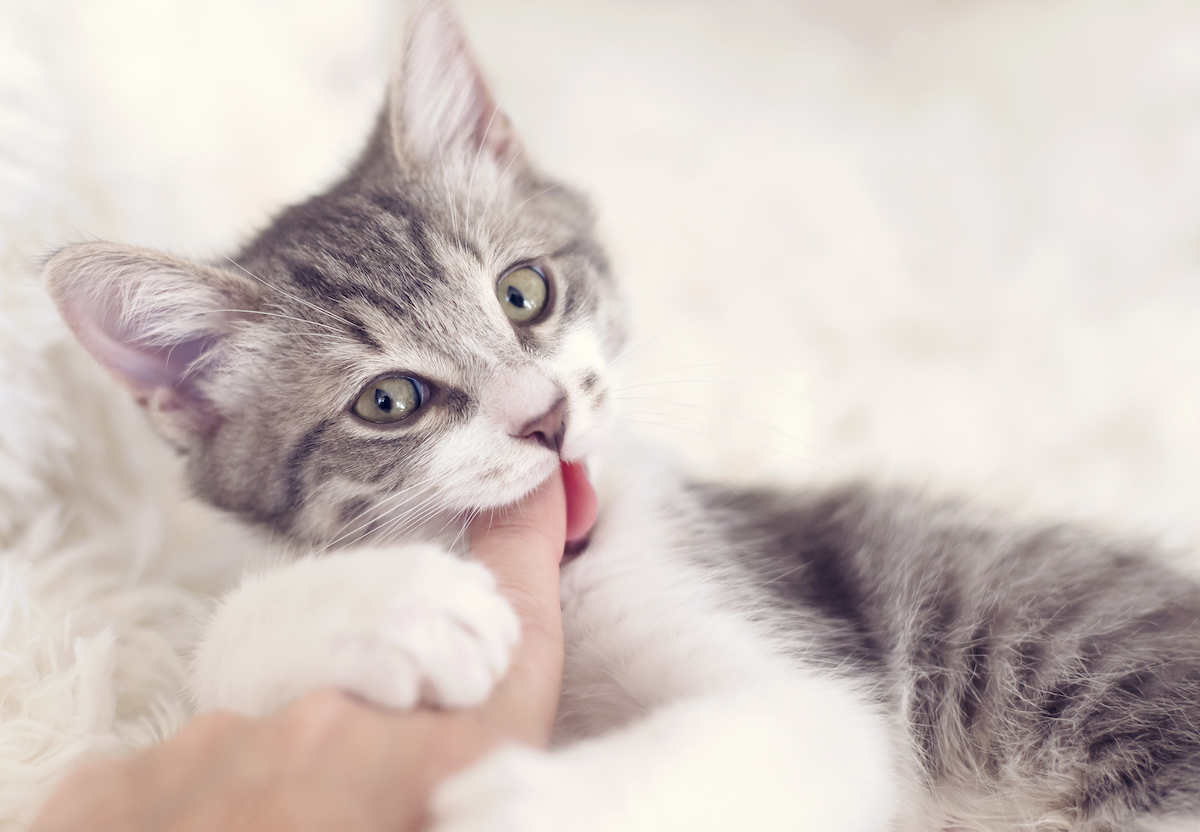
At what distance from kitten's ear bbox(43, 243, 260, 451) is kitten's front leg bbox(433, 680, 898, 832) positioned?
2.32 ft

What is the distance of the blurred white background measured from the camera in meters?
1.44

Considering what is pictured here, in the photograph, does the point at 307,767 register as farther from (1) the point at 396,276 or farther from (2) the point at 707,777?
(1) the point at 396,276

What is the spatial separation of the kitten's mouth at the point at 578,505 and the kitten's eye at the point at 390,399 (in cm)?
21

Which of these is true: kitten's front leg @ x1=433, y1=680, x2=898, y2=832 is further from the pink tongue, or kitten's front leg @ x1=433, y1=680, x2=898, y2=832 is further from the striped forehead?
the striped forehead

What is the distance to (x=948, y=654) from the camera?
1002 mm

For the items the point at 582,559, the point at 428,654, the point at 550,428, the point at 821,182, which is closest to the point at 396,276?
the point at 550,428

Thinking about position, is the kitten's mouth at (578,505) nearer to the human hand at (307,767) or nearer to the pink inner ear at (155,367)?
the human hand at (307,767)

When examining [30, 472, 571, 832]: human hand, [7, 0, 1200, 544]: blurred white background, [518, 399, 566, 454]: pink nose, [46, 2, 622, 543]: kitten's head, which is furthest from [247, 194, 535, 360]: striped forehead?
[30, 472, 571, 832]: human hand

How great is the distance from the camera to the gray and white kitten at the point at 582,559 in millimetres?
719

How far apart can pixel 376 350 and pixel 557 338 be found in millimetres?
228

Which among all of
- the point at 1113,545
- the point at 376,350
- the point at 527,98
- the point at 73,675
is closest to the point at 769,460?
the point at 1113,545

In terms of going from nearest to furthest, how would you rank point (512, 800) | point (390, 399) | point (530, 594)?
1. point (512, 800)
2. point (530, 594)
3. point (390, 399)

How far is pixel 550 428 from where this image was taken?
0.87m

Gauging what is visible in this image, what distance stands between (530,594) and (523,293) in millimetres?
424
